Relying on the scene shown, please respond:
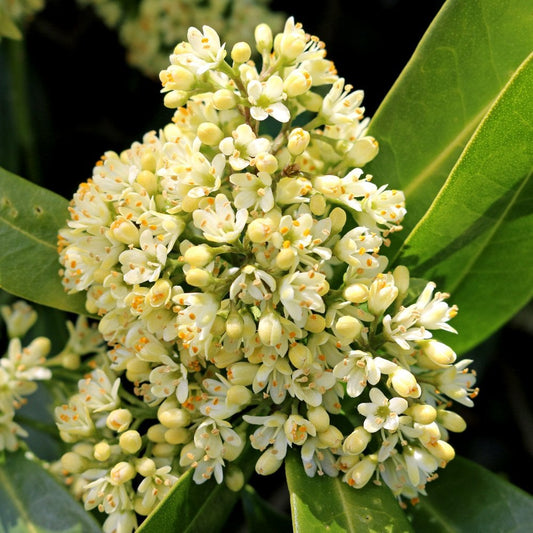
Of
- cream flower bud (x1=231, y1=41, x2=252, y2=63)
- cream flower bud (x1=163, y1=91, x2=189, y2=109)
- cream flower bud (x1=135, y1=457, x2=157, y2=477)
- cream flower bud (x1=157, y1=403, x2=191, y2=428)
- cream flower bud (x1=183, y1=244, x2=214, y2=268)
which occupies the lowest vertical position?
cream flower bud (x1=135, y1=457, x2=157, y2=477)

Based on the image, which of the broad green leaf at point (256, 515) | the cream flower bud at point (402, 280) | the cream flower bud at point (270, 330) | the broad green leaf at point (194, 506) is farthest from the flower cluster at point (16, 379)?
the cream flower bud at point (402, 280)

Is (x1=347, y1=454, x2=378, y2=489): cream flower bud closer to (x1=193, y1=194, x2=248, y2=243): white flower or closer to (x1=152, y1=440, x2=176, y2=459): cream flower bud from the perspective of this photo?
(x1=152, y1=440, x2=176, y2=459): cream flower bud

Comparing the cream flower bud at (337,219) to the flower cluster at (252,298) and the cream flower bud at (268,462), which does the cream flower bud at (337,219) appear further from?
the cream flower bud at (268,462)

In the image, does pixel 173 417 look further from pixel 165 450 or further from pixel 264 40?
pixel 264 40

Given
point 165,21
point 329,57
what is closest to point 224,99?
point 165,21

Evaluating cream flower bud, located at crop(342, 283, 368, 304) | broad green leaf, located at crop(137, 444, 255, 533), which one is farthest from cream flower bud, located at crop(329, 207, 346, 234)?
broad green leaf, located at crop(137, 444, 255, 533)

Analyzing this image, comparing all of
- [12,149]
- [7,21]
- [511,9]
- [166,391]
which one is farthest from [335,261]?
[12,149]
